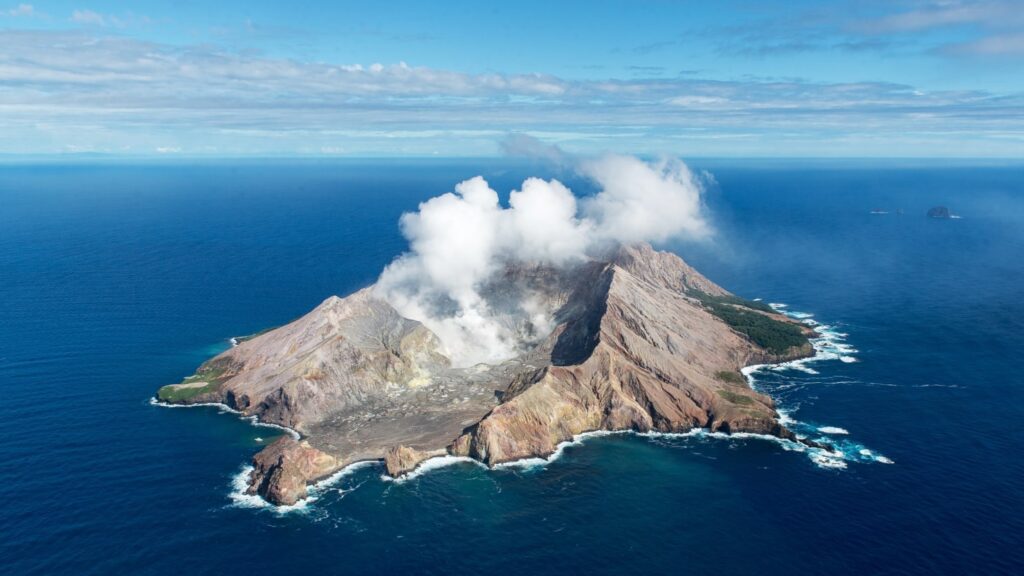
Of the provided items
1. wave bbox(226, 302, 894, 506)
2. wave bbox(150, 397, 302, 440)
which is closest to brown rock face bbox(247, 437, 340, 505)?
wave bbox(226, 302, 894, 506)

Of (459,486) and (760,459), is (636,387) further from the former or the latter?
(459,486)

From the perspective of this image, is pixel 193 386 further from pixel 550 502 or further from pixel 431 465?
pixel 550 502

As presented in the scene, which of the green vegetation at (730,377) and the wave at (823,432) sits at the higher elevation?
the green vegetation at (730,377)

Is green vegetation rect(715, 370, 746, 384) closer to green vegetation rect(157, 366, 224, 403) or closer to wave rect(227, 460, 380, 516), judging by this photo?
wave rect(227, 460, 380, 516)

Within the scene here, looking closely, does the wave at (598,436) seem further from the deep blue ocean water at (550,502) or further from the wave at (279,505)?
the deep blue ocean water at (550,502)

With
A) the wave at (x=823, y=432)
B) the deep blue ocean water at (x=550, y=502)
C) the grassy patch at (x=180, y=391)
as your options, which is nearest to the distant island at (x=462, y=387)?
the grassy patch at (x=180, y=391)

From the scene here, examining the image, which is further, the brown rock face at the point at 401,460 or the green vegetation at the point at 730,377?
the green vegetation at the point at 730,377

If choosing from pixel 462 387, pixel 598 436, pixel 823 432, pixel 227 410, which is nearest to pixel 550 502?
pixel 598 436
